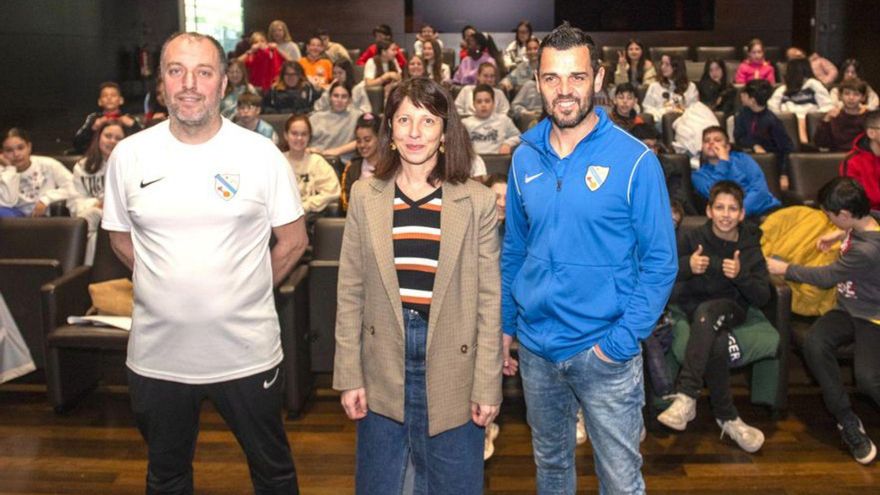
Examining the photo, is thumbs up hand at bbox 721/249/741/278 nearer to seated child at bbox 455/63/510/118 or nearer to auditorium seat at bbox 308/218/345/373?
auditorium seat at bbox 308/218/345/373

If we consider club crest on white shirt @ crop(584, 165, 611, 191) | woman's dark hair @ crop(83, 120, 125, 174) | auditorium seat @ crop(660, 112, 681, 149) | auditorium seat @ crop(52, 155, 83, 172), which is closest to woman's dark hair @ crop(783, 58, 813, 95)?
auditorium seat @ crop(660, 112, 681, 149)

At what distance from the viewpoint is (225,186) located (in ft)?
7.11

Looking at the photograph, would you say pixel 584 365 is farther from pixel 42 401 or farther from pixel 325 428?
pixel 42 401

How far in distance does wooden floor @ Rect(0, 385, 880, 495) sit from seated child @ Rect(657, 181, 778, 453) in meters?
0.14

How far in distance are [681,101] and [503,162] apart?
3238 millimetres

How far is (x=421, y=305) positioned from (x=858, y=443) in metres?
2.19

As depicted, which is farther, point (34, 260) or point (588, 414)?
point (34, 260)

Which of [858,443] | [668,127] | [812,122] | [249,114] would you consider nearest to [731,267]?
[858,443]

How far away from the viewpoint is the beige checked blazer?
2.07 m

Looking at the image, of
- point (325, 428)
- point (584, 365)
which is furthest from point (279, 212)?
point (325, 428)

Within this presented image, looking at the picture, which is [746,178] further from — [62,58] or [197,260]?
[62,58]

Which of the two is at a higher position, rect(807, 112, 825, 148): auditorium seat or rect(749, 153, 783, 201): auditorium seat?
rect(807, 112, 825, 148): auditorium seat

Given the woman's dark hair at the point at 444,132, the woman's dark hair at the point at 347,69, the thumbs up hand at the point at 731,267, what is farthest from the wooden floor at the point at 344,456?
the woman's dark hair at the point at 347,69

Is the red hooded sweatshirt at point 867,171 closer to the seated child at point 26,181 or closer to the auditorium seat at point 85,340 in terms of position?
the auditorium seat at point 85,340
